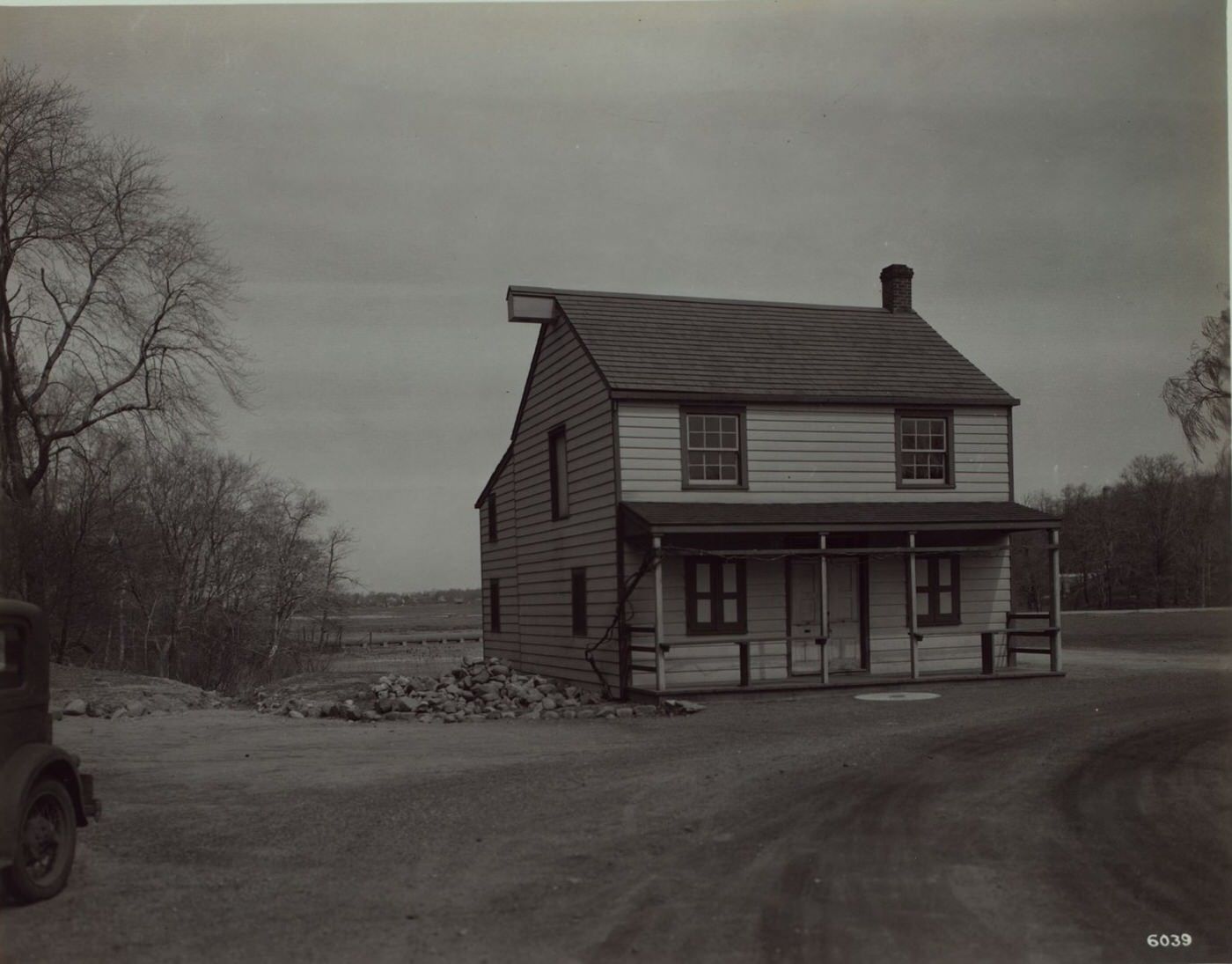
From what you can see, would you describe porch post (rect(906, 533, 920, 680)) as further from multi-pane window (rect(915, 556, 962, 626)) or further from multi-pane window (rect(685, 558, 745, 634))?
multi-pane window (rect(685, 558, 745, 634))

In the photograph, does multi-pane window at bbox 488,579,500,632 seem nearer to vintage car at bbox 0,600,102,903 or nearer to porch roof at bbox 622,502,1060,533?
porch roof at bbox 622,502,1060,533

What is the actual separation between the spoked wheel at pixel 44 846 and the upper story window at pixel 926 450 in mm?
16677

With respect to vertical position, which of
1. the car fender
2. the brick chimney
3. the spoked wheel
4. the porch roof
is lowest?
the spoked wheel

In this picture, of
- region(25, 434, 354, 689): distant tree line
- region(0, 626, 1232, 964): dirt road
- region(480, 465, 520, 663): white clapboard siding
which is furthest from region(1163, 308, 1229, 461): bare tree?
region(25, 434, 354, 689): distant tree line

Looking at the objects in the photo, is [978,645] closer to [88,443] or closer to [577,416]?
[577,416]

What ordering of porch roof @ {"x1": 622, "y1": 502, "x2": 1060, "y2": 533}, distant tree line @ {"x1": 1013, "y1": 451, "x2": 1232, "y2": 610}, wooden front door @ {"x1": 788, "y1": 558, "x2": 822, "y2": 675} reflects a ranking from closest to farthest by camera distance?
porch roof @ {"x1": 622, "y1": 502, "x2": 1060, "y2": 533}
wooden front door @ {"x1": 788, "y1": 558, "x2": 822, "y2": 675}
distant tree line @ {"x1": 1013, "y1": 451, "x2": 1232, "y2": 610}

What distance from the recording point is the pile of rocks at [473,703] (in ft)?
58.1

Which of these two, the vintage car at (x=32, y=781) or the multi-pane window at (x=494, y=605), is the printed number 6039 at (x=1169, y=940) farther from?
the multi-pane window at (x=494, y=605)

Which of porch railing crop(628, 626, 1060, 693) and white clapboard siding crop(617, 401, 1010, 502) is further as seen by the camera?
white clapboard siding crop(617, 401, 1010, 502)

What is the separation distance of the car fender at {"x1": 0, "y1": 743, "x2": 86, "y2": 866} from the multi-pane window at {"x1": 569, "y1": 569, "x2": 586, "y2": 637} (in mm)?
13721

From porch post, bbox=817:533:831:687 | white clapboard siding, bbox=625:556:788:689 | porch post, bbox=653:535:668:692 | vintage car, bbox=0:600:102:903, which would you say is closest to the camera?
vintage car, bbox=0:600:102:903

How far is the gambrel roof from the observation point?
2011 centimetres

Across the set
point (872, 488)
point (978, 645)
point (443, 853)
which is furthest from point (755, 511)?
point (443, 853)

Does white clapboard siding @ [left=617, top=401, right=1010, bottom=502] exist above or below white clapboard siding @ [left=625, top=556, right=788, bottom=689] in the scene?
above
